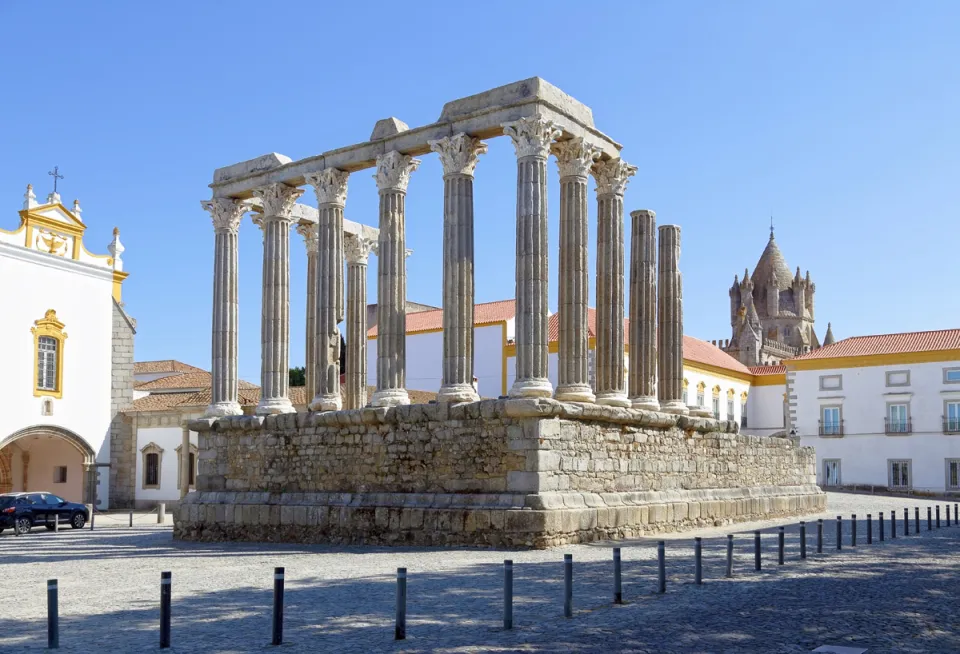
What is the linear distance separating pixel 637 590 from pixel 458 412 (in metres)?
7.08

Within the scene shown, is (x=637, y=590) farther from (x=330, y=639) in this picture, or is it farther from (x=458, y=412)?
(x=458, y=412)

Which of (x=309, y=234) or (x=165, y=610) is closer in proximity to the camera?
(x=165, y=610)

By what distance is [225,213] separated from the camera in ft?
76.7

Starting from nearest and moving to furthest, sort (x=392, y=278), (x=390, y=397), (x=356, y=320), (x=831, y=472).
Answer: (x=390, y=397) → (x=392, y=278) → (x=356, y=320) → (x=831, y=472)

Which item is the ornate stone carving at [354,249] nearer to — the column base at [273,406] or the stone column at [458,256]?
the column base at [273,406]

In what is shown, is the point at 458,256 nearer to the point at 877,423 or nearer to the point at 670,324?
the point at 670,324

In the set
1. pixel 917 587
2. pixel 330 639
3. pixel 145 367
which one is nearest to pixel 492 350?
pixel 145 367

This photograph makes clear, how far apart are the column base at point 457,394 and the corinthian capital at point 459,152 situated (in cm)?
394

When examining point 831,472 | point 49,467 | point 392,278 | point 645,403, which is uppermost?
point 392,278

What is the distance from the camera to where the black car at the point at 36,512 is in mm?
26125

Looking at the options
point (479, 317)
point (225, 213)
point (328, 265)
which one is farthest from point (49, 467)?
point (328, 265)

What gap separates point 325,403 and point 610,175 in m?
7.36

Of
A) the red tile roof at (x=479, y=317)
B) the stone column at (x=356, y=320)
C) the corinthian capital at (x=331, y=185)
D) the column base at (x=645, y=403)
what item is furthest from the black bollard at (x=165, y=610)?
the red tile roof at (x=479, y=317)

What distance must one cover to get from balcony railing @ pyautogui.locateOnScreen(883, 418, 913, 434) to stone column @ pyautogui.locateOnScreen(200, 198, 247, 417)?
33.3 m
